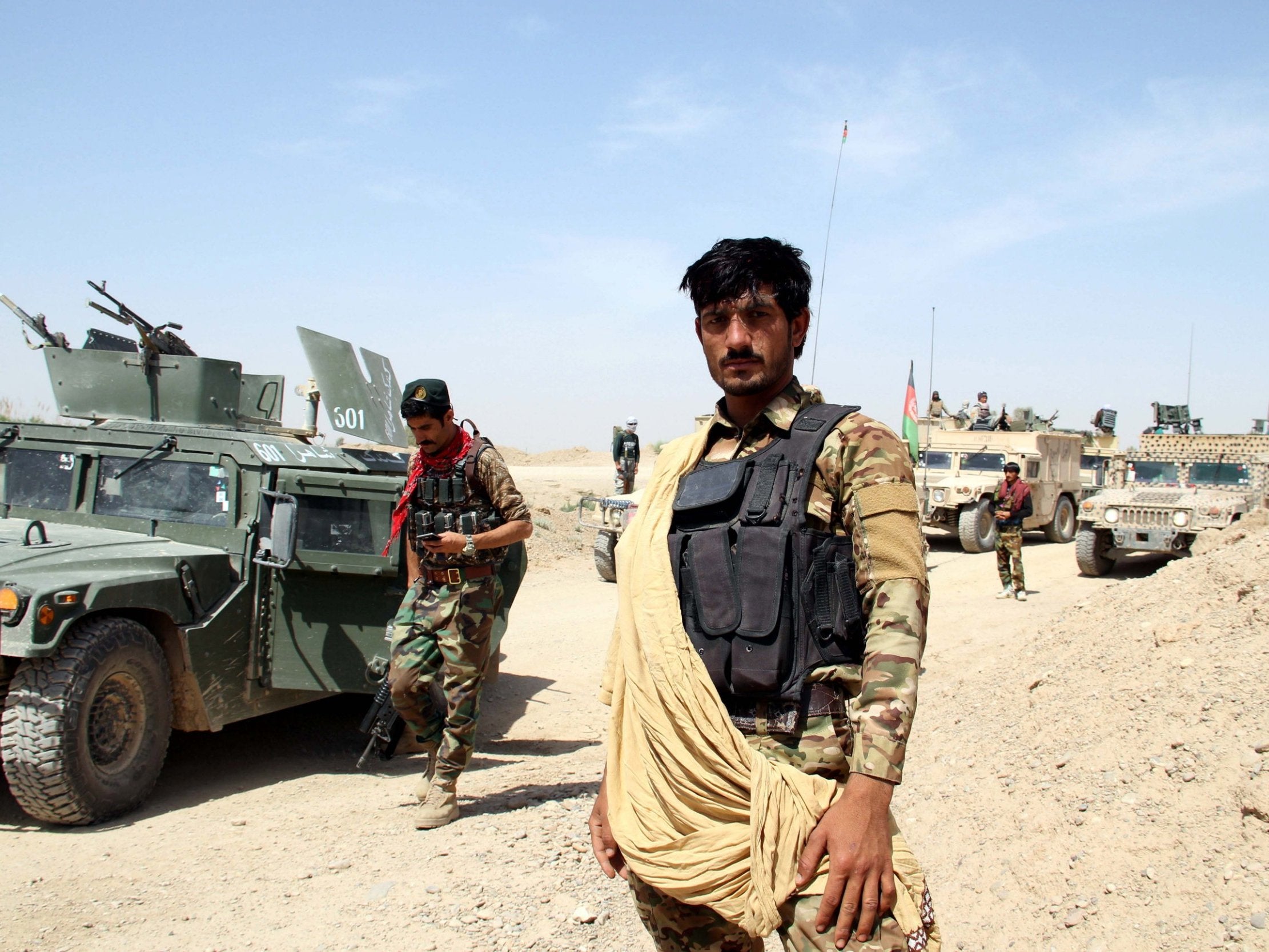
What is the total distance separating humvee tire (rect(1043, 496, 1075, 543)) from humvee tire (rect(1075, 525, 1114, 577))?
196 inches

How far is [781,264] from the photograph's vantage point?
2027 millimetres

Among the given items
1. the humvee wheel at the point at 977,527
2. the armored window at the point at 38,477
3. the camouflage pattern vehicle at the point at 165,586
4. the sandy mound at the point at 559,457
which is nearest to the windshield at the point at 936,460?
the humvee wheel at the point at 977,527

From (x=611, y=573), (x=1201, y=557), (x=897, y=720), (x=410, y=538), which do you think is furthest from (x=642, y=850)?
(x=611, y=573)

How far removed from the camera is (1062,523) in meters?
17.8

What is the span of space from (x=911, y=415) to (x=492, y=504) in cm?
772

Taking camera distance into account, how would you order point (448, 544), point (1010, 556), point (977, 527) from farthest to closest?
point (977, 527) < point (1010, 556) < point (448, 544)

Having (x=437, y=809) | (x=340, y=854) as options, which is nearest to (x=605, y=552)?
(x=437, y=809)

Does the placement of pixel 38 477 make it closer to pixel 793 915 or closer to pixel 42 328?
pixel 42 328

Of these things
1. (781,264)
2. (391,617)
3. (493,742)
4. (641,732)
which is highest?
(781,264)

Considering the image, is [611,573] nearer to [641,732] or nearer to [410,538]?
[410,538]

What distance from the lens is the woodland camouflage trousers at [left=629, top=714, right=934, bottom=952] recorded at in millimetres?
1662

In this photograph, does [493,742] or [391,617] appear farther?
[493,742]

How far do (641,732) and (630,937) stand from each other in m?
1.62

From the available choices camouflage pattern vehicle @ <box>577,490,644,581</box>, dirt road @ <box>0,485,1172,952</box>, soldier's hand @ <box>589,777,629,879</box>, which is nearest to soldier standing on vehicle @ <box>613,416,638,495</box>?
camouflage pattern vehicle @ <box>577,490,644,581</box>
